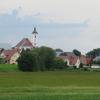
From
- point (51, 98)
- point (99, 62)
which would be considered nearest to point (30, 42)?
point (99, 62)

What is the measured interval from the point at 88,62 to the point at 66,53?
11.0 metres

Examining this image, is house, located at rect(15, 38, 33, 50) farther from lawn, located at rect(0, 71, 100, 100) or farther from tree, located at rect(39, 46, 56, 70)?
lawn, located at rect(0, 71, 100, 100)

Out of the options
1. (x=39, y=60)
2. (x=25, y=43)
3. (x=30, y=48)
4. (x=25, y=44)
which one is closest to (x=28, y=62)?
(x=39, y=60)

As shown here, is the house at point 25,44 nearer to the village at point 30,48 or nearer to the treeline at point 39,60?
the village at point 30,48

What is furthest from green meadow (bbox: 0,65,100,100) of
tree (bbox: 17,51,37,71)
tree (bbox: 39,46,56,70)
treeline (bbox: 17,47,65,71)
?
tree (bbox: 39,46,56,70)

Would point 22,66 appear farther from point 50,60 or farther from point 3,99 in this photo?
point 3,99

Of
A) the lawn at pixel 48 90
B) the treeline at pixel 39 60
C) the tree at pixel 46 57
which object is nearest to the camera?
the lawn at pixel 48 90

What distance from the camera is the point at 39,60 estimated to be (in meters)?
Result: 111

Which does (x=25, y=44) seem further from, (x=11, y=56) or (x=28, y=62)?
(x=28, y=62)

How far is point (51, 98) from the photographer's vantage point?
1019 inches

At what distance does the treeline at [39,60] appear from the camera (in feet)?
346

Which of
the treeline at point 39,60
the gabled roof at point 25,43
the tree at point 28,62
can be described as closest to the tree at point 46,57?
the treeline at point 39,60

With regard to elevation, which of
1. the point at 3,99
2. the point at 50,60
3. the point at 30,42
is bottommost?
the point at 3,99

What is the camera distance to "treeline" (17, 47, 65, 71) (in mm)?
105562
